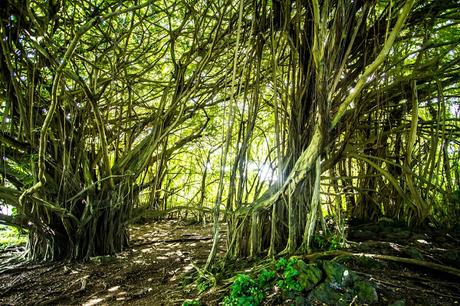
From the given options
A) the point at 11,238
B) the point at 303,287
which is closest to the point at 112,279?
the point at 303,287

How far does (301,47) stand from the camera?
6.00ft

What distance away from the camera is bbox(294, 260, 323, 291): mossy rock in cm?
129

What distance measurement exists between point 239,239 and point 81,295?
3.62ft

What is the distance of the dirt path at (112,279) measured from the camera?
71.8 inches

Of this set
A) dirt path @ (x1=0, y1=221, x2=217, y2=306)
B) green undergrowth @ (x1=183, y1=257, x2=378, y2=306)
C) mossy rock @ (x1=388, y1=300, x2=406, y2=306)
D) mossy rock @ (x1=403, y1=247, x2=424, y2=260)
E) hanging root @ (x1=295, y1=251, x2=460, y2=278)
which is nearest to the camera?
mossy rock @ (x1=388, y1=300, x2=406, y2=306)

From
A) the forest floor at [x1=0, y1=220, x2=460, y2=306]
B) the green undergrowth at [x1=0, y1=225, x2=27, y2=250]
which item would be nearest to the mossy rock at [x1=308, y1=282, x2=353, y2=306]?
the forest floor at [x1=0, y1=220, x2=460, y2=306]

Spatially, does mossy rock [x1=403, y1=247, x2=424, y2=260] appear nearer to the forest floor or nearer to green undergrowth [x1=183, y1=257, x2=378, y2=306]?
the forest floor

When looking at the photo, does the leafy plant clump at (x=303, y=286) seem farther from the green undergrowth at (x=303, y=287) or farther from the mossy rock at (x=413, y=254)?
the mossy rock at (x=413, y=254)

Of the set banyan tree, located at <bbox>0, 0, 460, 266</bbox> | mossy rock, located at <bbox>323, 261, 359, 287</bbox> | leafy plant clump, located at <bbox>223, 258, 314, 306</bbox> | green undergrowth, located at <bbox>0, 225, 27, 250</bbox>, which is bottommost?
green undergrowth, located at <bbox>0, 225, 27, 250</bbox>

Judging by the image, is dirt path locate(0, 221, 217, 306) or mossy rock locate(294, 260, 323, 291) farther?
dirt path locate(0, 221, 217, 306)

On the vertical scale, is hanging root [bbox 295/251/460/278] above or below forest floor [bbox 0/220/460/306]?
above

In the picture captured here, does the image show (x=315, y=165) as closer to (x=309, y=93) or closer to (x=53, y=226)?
(x=309, y=93)

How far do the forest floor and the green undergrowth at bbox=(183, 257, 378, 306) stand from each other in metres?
0.09

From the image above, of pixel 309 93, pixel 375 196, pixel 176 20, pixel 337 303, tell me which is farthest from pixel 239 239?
pixel 176 20
